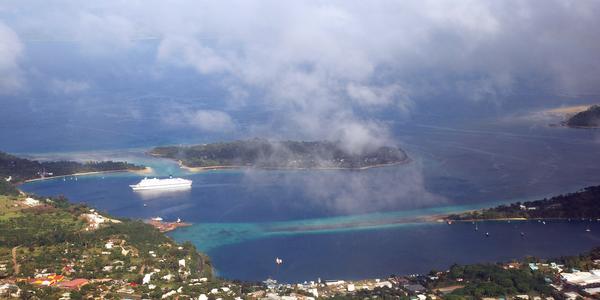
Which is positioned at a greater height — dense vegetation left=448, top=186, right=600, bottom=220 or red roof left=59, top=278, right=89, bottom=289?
dense vegetation left=448, top=186, right=600, bottom=220

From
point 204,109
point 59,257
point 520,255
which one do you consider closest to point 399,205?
point 520,255

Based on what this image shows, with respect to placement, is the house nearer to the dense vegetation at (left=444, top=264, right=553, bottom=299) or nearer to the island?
the island

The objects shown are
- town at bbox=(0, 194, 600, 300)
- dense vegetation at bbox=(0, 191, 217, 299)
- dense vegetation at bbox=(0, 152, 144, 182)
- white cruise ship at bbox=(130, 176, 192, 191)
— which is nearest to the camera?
town at bbox=(0, 194, 600, 300)

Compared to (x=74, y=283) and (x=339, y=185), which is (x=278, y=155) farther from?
(x=74, y=283)

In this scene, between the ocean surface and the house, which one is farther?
the ocean surface

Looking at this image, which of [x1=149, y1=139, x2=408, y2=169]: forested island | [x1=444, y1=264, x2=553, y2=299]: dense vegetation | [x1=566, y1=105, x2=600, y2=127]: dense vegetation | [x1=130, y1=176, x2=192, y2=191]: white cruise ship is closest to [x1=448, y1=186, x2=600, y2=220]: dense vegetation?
[x1=444, y1=264, x2=553, y2=299]: dense vegetation

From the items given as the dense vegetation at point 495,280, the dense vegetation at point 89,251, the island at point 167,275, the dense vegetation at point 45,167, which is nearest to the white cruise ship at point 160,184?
the dense vegetation at point 45,167

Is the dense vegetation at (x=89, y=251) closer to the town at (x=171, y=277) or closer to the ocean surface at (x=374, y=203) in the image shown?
the town at (x=171, y=277)
